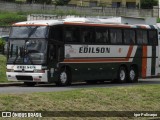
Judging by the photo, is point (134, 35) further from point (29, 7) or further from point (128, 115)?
point (29, 7)

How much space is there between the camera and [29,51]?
2723 centimetres

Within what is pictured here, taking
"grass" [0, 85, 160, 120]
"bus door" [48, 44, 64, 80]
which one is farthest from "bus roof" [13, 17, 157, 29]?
"grass" [0, 85, 160, 120]

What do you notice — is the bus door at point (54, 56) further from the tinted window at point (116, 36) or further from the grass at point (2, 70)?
the tinted window at point (116, 36)

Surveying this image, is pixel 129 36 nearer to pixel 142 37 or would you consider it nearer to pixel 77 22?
pixel 142 37

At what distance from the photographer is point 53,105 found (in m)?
15.5

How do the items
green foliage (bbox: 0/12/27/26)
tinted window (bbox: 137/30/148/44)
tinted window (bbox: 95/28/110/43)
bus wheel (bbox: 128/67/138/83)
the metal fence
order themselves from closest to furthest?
tinted window (bbox: 95/28/110/43), bus wheel (bbox: 128/67/138/83), tinted window (bbox: 137/30/148/44), green foliage (bbox: 0/12/27/26), the metal fence

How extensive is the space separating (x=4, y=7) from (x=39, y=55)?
42.8 m

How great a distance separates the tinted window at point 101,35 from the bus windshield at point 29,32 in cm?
385

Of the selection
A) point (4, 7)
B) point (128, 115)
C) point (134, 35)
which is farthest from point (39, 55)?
point (4, 7)

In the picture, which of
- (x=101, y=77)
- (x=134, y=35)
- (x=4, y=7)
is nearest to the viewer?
(x=101, y=77)

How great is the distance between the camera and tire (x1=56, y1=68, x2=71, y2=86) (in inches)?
1097

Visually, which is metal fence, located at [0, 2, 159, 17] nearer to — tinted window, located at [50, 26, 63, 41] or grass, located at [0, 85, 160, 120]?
tinted window, located at [50, 26, 63, 41]

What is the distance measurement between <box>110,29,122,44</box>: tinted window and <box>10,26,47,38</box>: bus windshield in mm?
5162

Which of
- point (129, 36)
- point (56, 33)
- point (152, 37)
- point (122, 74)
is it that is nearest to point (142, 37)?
point (152, 37)
